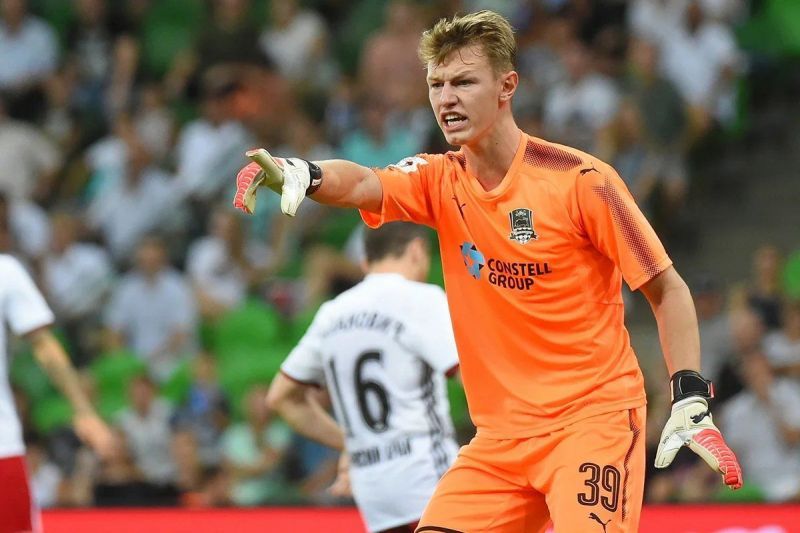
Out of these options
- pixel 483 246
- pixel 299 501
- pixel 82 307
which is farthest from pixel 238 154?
pixel 483 246

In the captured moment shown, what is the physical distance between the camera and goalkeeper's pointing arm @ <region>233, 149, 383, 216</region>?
13.9ft

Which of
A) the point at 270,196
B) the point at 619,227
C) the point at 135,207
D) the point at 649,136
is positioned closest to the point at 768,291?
the point at 649,136

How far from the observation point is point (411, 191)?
189 inches

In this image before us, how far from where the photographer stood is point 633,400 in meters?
4.62

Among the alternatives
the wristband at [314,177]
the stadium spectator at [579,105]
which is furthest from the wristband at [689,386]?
the stadium spectator at [579,105]

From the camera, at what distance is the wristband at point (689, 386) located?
439cm

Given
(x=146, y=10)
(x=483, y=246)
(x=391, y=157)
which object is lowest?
(x=483, y=246)

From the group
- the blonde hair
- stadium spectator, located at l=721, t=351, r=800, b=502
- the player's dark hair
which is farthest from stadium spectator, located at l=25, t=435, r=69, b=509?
the blonde hair

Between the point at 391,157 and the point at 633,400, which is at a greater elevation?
the point at 391,157

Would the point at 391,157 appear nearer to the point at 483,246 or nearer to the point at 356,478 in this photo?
the point at 356,478

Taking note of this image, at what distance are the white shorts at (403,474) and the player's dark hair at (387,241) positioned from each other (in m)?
0.76

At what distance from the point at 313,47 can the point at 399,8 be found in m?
0.98

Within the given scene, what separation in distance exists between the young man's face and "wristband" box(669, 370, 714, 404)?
1.00m

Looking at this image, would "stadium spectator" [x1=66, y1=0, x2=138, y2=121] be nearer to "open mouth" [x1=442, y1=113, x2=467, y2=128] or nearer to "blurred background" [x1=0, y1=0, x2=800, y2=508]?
"blurred background" [x1=0, y1=0, x2=800, y2=508]
